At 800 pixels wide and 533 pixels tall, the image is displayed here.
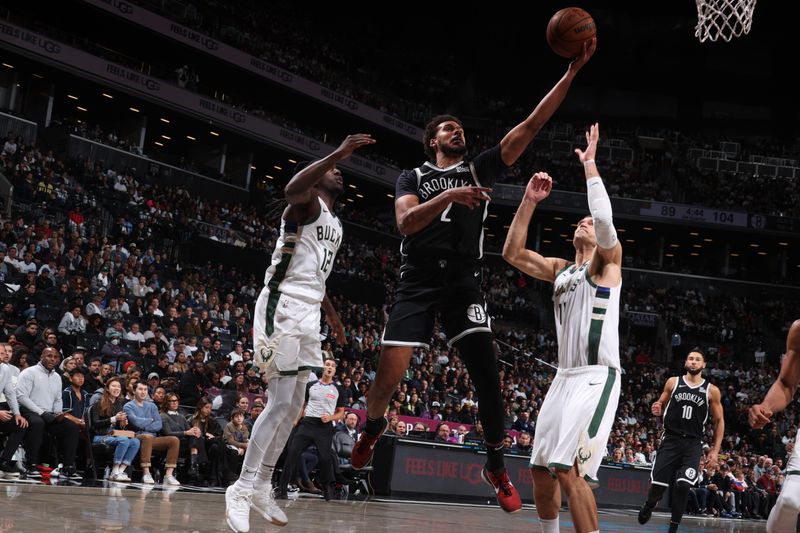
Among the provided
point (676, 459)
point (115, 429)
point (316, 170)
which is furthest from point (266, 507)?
point (676, 459)

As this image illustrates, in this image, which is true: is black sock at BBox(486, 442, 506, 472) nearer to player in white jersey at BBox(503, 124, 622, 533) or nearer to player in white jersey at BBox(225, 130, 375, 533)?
player in white jersey at BBox(503, 124, 622, 533)

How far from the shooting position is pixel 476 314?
591cm

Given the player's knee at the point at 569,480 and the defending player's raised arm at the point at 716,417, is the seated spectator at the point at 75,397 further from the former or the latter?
the defending player's raised arm at the point at 716,417

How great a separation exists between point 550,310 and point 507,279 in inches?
103

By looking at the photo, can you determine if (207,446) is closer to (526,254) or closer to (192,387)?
(192,387)

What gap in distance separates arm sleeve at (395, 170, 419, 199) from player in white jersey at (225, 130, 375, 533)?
496mm

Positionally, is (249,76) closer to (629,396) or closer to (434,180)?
(629,396)

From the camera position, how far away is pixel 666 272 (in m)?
42.8

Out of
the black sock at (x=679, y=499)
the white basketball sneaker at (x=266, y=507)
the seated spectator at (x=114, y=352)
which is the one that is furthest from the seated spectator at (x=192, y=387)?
the white basketball sneaker at (x=266, y=507)

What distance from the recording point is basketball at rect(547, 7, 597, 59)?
19.6 ft

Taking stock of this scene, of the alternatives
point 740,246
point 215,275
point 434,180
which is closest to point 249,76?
point 215,275

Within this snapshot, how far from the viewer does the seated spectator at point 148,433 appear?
37.1ft

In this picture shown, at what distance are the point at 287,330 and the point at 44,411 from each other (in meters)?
6.04

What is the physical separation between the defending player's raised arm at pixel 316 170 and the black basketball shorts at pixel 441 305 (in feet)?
3.15
